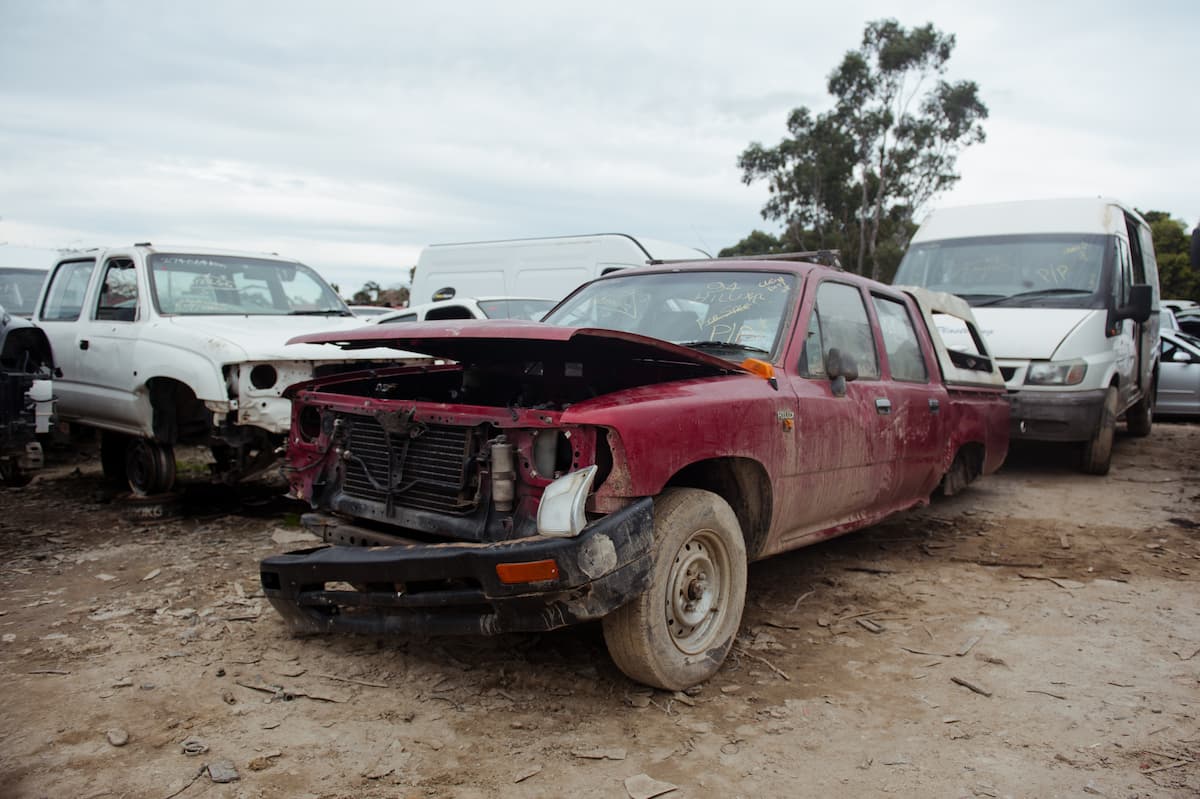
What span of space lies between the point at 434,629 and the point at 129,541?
11.3 feet

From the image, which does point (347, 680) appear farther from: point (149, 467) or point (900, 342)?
point (149, 467)

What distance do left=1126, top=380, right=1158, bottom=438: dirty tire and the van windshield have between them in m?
3.33

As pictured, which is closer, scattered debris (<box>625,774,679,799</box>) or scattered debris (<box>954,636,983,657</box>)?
scattered debris (<box>625,774,679,799</box>)

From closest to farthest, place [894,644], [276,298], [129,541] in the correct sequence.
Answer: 1. [894,644]
2. [129,541]
3. [276,298]

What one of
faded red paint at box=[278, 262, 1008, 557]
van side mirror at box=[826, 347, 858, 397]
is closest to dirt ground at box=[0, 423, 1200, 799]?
faded red paint at box=[278, 262, 1008, 557]

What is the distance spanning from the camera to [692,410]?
3.18 m

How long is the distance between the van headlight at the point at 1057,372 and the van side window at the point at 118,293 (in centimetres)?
743

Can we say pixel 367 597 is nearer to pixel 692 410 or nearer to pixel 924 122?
pixel 692 410

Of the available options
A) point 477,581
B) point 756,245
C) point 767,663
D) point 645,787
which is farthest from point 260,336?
point 756,245

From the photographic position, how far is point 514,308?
9.10 m

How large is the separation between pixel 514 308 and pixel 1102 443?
5826mm

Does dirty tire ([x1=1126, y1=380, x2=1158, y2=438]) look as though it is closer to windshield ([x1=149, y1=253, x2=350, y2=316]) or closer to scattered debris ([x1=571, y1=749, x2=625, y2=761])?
windshield ([x1=149, y1=253, x2=350, y2=316])

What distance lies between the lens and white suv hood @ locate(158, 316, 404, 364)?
5402 millimetres

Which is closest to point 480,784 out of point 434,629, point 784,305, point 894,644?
point 434,629
